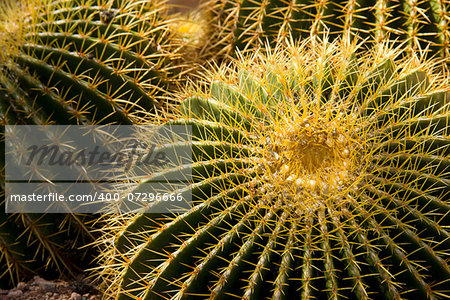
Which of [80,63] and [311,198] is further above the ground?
[80,63]

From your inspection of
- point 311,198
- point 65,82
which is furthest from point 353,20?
point 65,82

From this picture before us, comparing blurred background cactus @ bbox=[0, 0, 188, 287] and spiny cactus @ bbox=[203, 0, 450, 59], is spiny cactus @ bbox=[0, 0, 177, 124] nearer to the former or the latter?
blurred background cactus @ bbox=[0, 0, 188, 287]

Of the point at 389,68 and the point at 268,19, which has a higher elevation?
the point at 268,19

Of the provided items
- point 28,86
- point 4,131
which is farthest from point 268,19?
point 4,131

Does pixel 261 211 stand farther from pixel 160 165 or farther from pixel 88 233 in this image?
pixel 88 233

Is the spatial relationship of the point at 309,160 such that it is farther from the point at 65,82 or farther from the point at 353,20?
the point at 65,82

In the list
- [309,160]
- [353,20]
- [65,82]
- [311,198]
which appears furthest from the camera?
[353,20]
